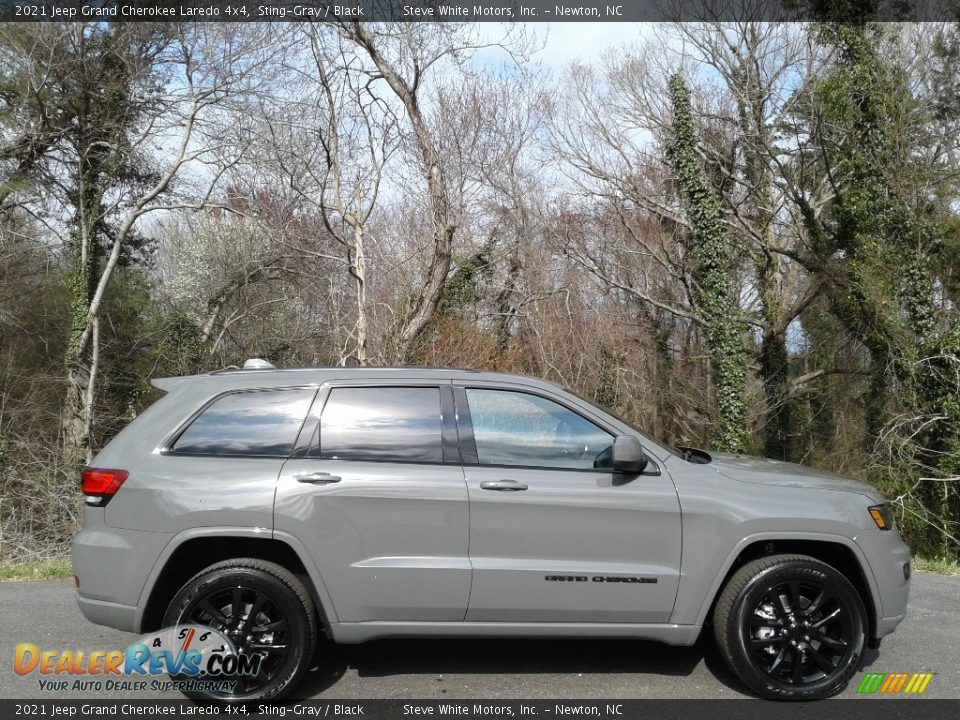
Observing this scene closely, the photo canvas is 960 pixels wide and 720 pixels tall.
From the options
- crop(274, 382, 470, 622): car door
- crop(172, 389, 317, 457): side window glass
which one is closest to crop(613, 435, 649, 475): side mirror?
crop(274, 382, 470, 622): car door

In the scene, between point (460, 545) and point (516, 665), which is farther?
point (516, 665)

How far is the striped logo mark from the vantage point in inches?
173

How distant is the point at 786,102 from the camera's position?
73.2 ft

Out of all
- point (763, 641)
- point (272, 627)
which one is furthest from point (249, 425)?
point (763, 641)

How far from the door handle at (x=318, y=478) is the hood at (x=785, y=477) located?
7.06 feet

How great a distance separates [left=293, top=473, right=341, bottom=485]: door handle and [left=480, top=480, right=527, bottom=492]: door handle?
79cm

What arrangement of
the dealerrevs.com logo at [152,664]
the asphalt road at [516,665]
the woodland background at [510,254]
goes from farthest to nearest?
the woodland background at [510,254] → the asphalt road at [516,665] → the dealerrevs.com logo at [152,664]

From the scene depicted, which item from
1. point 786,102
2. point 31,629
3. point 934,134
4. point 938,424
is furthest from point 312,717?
point 786,102

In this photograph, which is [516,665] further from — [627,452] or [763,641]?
[627,452]

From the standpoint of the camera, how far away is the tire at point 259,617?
4.12 meters

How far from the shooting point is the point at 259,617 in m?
4.17

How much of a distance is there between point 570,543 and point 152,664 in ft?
7.84

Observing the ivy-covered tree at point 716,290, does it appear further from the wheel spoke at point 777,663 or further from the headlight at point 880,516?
the wheel spoke at point 777,663

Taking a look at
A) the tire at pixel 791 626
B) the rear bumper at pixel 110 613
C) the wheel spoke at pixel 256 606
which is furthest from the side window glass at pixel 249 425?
the tire at pixel 791 626
